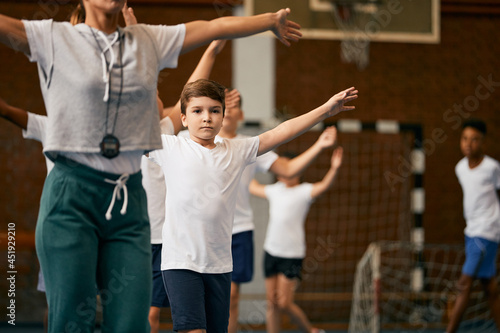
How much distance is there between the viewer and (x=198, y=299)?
2.67m

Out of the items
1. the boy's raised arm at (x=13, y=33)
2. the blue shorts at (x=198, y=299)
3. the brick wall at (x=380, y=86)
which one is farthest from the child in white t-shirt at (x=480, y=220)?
the boy's raised arm at (x=13, y=33)

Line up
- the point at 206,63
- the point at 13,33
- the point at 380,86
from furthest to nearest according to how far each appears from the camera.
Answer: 1. the point at 380,86
2. the point at 206,63
3. the point at 13,33

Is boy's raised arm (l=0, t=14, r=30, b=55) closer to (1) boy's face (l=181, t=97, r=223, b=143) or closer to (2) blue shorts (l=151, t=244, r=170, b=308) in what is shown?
(1) boy's face (l=181, t=97, r=223, b=143)

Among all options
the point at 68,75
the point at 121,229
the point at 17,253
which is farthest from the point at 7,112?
the point at 17,253

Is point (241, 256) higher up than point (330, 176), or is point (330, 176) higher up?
point (330, 176)

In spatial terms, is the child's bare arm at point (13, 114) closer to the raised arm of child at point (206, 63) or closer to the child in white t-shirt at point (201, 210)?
the child in white t-shirt at point (201, 210)

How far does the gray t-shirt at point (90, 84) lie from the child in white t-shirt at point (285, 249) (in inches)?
129

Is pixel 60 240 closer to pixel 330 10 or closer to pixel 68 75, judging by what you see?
pixel 68 75

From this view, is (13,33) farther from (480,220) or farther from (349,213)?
(349,213)

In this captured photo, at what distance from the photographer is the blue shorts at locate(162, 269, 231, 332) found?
104 inches

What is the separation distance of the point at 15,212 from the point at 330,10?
4254 mm

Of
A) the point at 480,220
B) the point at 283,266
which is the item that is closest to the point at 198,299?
the point at 283,266

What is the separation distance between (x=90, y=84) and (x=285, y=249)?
3662mm

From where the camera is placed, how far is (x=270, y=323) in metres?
5.20
